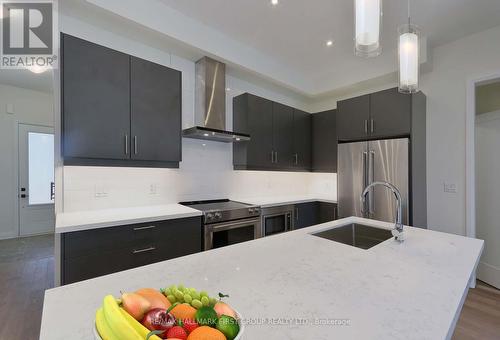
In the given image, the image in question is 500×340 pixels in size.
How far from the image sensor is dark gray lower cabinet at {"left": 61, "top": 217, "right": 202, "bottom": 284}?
1608mm

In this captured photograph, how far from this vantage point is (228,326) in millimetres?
414

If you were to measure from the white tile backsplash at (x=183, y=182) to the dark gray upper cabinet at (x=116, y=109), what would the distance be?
11.6 inches

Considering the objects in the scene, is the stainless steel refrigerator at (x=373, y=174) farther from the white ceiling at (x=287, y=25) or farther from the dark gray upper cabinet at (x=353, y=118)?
the white ceiling at (x=287, y=25)

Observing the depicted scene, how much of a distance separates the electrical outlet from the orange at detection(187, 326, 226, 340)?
343cm

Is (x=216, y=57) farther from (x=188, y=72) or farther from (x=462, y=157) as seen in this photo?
(x=462, y=157)

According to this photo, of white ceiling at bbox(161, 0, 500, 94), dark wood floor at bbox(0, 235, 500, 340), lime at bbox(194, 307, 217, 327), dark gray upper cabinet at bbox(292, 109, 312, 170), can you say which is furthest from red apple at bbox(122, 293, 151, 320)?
dark gray upper cabinet at bbox(292, 109, 312, 170)

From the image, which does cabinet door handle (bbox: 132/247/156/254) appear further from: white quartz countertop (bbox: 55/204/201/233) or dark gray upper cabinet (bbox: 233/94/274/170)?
dark gray upper cabinet (bbox: 233/94/274/170)

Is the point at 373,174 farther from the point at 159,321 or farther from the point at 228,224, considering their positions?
the point at 159,321

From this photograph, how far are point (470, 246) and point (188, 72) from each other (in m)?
2.96

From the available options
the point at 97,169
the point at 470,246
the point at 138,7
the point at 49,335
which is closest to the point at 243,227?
the point at 97,169

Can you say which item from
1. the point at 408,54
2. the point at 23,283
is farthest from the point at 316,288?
the point at 23,283

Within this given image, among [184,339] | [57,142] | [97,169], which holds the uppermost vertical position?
[57,142]

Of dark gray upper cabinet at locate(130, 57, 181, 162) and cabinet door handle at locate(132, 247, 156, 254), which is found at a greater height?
dark gray upper cabinet at locate(130, 57, 181, 162)

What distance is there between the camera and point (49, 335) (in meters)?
0.57
